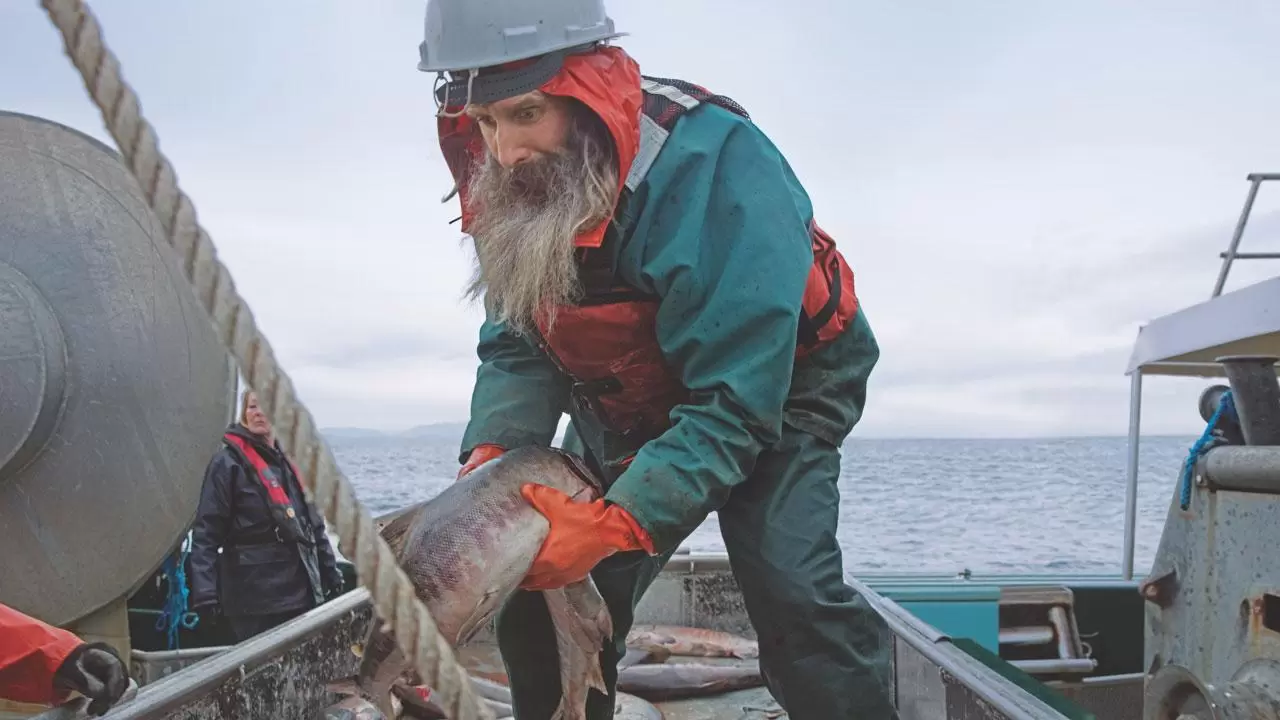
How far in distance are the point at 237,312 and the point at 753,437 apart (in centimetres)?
125

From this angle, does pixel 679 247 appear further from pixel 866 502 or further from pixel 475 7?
pixel 866 502

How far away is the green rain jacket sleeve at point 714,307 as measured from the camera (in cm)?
201

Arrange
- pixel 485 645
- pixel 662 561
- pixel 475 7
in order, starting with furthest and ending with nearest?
1. pixel 485 645
2. pixel 662 561
3. pixel 475 7

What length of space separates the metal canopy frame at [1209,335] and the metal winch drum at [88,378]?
11.9 feet

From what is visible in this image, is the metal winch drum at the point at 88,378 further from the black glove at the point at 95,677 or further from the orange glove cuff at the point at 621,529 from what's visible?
the orange glove cuff at the point at 621,529

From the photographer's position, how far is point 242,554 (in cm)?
489

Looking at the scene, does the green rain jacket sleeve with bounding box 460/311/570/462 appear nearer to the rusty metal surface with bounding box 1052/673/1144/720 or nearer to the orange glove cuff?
the orange glove cuff

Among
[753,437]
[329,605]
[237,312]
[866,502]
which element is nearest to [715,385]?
[753,437]

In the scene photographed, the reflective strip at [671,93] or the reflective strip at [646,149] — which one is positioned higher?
the reflective strip at [671,93]

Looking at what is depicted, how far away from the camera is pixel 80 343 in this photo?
11.1ft

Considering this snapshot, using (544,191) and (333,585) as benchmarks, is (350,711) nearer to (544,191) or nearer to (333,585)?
(544,191)

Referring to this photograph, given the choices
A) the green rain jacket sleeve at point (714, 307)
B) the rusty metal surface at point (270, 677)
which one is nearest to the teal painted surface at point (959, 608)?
the rusty metal surface at point (270, 677)

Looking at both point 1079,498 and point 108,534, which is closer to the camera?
point 108,534

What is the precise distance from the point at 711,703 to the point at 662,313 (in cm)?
223
